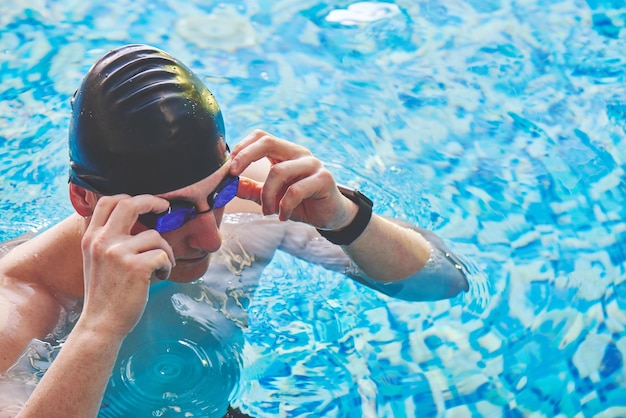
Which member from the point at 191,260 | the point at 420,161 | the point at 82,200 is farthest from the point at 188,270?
the point at 420,161

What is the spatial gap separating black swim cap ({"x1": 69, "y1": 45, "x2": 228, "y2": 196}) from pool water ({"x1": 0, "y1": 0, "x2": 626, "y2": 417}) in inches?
38.1

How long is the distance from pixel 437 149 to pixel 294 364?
1644 millimetres

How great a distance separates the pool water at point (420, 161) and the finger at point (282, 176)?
91 cm

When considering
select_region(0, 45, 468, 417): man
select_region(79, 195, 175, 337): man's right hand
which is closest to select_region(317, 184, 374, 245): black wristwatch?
select_region(0, 45, 468, 417): man

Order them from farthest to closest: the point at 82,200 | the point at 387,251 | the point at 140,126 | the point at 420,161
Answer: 1. the point at 420,161
2. the point at 387,251
3. the point at 82,200
4. the point at 140,126

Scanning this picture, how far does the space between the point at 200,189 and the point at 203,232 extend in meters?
0.13

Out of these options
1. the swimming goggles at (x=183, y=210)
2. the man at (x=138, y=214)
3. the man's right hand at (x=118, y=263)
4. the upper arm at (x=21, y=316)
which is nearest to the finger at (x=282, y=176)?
the man at (x=138, y=214)

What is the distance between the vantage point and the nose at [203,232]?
2.61 m

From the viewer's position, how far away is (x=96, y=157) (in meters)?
2.51

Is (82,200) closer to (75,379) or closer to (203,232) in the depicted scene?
(203,232)

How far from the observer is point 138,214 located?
7.70ft

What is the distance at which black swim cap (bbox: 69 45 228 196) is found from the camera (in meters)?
2.46

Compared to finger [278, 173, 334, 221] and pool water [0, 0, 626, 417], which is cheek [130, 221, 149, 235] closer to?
finger [278, 173, 334, 221]

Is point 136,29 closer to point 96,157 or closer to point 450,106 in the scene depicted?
point 450,106
